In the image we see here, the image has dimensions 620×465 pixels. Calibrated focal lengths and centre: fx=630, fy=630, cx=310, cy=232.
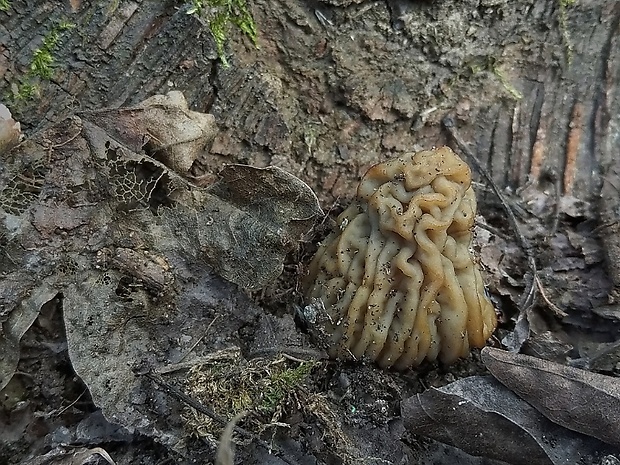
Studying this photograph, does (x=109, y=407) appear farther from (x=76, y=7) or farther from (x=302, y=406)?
(x=76, y=7)

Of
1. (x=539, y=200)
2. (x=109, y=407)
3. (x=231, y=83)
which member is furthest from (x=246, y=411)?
(x=539, y=200)

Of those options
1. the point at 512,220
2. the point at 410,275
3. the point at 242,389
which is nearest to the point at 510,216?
the point at 512,220

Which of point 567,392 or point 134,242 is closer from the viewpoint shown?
point 567,392

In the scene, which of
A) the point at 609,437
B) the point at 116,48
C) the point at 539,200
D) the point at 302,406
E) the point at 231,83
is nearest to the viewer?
the point at 609,437

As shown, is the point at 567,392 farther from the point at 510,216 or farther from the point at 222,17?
the point at 222,17

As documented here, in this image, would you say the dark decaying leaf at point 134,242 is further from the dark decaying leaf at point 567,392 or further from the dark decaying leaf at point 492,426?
the dark decaying leaf at point 567,392
